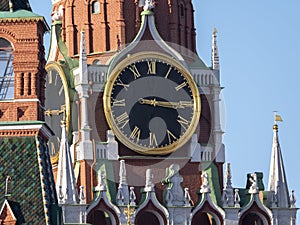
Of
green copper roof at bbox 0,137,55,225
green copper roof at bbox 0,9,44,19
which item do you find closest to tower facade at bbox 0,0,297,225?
green copper roof at bbox 0,9,44,19

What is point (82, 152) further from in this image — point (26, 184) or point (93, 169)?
point (26, 184)

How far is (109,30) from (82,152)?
520cm

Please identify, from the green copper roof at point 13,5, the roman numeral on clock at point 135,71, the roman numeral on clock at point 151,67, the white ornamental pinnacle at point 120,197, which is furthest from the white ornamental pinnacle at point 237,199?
the green copper roof at point 13,5

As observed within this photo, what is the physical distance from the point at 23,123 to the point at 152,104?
2276 cm

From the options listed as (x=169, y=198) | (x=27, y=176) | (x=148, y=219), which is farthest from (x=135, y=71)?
(x=27, y=176)

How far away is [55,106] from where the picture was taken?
6525 centimetres

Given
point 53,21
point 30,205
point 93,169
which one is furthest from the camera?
point 53,21

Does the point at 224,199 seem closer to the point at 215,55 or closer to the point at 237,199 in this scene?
the point at 237,199

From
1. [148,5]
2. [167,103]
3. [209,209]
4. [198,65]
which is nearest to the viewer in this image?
[209,209]

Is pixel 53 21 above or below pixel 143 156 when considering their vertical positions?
above

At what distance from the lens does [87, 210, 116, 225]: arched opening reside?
6072 cm

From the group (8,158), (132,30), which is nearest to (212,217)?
(132,30)

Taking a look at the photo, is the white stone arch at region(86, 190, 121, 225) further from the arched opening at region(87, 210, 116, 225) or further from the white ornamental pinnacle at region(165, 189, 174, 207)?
the white ornamental pinnacle at region(165, 189, 174, 207)

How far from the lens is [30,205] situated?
4022cm
